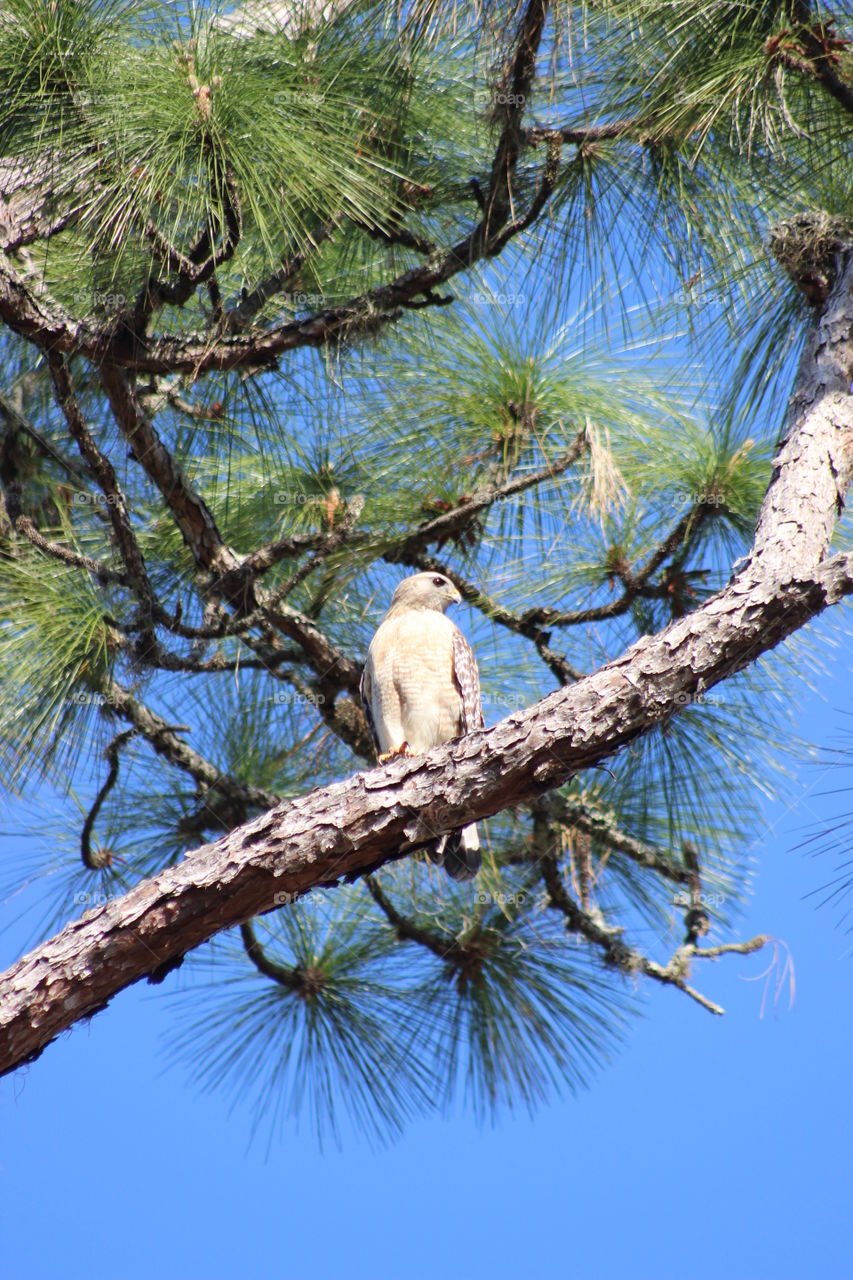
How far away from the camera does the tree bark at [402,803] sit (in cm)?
217

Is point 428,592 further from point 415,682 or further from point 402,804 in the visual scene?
point 402,804

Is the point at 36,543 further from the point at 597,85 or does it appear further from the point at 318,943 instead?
the point at 597,85

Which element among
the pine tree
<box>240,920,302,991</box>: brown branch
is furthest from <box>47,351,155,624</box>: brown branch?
<box>240,920,302,991</box>: brown branch

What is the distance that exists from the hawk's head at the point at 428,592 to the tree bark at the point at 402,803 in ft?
3.94

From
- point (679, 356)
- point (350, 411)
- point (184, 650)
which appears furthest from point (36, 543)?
point (679, 356)

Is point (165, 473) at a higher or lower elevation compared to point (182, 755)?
higher

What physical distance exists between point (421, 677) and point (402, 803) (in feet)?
3.58

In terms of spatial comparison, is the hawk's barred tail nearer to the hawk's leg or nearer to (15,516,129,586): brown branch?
the hawk's leg

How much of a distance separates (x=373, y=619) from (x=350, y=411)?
690mm

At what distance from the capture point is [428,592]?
11.3ft

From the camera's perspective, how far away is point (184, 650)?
3510mm

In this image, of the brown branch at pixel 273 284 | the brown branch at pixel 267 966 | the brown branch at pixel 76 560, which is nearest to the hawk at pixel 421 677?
the brown branch at pixel 267 966

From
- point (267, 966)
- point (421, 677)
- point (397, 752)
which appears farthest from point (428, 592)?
point (267, 966)

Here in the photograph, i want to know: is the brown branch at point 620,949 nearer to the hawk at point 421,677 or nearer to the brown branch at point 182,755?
the hawk at point 421,677
